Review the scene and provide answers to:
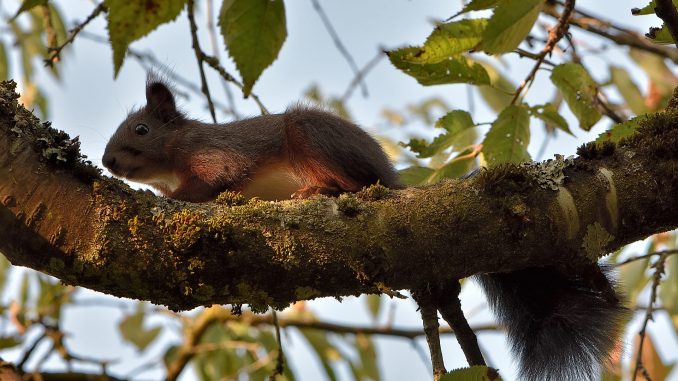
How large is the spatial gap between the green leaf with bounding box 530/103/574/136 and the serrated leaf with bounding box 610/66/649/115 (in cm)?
A: 176

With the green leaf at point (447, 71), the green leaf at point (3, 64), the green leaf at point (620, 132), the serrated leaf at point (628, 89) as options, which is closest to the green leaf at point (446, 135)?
the green leaf at point (447, 71)

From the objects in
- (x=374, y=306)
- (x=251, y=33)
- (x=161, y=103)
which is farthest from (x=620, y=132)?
(x=374, y=306)

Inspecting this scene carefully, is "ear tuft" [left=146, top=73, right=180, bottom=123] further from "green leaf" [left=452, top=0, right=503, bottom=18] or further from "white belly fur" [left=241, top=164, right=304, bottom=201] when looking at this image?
"green leaf" [left=452, top=0, right=503, bottom=18]

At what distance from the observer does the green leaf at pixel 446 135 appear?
3195mm

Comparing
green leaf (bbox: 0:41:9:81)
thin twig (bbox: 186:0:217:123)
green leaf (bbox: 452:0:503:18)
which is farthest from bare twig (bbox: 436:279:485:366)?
green leaf (bbox: 0:41:9:81)

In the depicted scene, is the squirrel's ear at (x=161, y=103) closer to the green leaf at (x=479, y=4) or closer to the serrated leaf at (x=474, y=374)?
the green leaf at (x=479, y=4)

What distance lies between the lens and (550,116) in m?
3.19

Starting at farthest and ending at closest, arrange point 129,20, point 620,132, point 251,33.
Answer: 1. point 620,132
2. point 251,33
3. point 129,20

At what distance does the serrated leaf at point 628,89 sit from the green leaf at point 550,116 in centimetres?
176

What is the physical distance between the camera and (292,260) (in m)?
2.10

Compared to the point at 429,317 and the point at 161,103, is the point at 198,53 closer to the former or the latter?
the point at 161,103

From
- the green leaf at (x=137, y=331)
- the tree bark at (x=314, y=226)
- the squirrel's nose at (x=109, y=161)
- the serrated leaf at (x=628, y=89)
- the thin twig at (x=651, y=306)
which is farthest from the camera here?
the green leaf at (x=137, y=331)

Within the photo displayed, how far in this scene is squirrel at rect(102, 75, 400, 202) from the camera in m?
3.47

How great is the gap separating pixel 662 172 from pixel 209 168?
2.30 m
